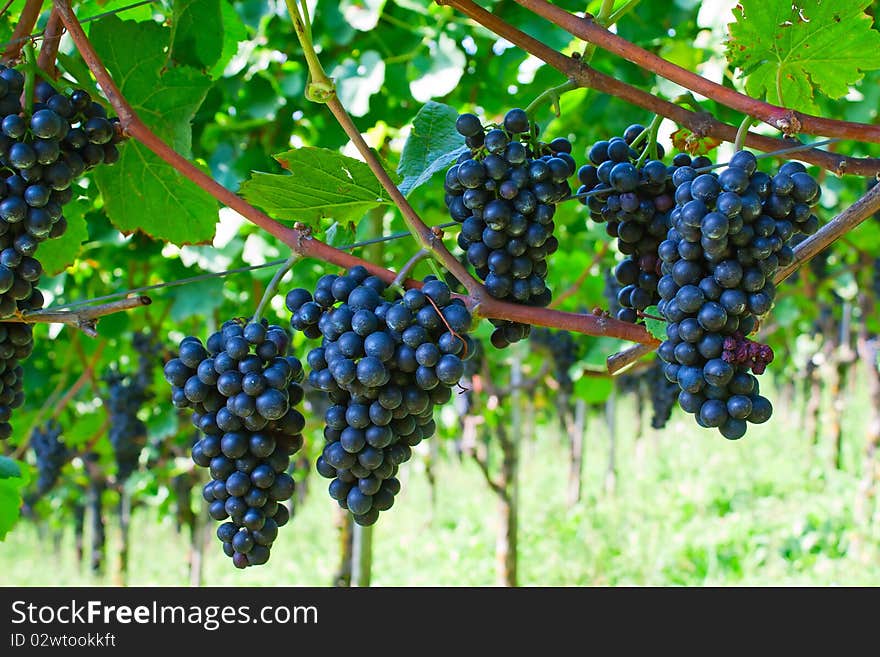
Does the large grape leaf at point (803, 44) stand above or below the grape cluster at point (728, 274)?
above

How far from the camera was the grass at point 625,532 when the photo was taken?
662cm

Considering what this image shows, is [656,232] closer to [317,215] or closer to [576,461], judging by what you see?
[317,215]

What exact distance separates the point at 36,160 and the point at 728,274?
822 mm

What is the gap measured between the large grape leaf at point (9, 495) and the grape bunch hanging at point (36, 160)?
56 cm

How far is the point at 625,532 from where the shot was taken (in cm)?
779

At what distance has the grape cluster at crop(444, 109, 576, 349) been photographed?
1010 millimetres

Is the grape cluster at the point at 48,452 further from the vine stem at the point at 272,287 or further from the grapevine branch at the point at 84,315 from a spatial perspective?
the vine stem at the point at 272,287

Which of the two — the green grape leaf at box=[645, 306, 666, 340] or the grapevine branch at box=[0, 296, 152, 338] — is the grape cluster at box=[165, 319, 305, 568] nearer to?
the grapevine branch at box=[0, 296, 152, 338]

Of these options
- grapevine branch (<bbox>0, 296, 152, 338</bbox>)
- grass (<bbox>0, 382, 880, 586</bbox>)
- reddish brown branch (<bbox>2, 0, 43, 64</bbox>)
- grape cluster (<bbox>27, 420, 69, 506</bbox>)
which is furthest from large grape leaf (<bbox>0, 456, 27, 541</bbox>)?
grass (<bbox>0, 382, 880, 586</bbox>)

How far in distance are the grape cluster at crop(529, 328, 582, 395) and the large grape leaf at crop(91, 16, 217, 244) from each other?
3.62 m

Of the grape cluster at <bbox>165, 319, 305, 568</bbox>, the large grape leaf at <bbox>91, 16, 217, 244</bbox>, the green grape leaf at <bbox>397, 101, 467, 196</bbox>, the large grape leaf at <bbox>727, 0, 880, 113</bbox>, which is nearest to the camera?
the grape cluster at <bbox>165, 319, 305, 568</bbox>

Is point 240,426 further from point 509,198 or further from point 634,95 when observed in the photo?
point 634,95

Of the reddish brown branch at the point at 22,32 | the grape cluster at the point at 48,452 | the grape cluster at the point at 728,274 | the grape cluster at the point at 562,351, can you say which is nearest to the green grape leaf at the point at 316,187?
the reddish brown branch at the point at 22,32

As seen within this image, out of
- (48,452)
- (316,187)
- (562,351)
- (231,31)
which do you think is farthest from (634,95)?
(48,452)
